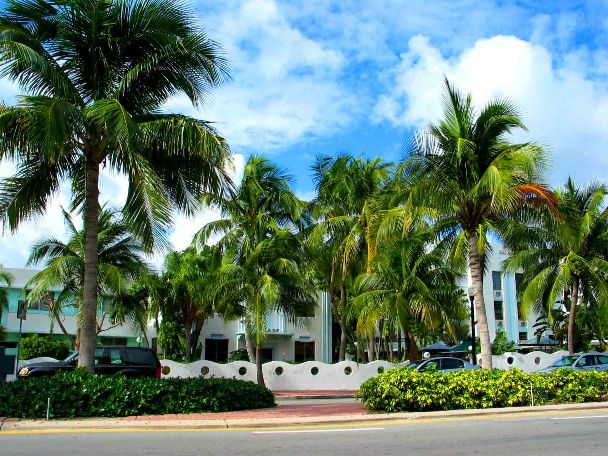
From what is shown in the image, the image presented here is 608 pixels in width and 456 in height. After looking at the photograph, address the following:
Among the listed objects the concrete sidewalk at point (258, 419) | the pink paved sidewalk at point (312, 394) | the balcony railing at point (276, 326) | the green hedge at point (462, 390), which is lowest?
the pink paved sidewalk at point (312, 394)

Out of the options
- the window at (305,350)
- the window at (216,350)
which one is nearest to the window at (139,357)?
the window at (216,350)

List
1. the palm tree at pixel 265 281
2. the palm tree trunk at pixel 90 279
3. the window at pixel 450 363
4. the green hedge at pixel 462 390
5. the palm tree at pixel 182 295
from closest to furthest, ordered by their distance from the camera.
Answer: the palm tree trunk at pixel 90 279, the green hedge at pixel 462 390, the palm tree at pixel 265 281, the window at pixel 450 363, the palm tree at pixel 182 295

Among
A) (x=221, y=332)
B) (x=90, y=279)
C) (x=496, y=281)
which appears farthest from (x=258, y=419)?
(x=496, y=281)

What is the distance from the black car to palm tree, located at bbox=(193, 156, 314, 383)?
16.2ft

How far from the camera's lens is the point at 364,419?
46.7 ft

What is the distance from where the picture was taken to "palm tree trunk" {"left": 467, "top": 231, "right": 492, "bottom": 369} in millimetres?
17703

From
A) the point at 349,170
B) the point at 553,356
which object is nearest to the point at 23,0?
the point at 349,170

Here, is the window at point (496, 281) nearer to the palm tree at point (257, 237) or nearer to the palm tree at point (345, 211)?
the palm tree at point (345, 211)

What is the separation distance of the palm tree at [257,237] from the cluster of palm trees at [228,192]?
0.06 m

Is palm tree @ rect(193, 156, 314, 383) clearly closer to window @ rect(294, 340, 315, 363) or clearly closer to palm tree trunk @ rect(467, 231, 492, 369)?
palm tree trunk @ rect(467, 231, 492, 369)

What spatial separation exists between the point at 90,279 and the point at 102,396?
2710 mm

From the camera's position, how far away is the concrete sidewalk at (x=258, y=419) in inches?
497

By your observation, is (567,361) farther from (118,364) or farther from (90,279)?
(90,279)

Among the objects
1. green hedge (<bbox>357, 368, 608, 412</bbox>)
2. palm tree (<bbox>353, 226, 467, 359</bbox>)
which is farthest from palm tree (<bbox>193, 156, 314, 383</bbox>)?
green hedge (<bbox>357, 368, 608, 412</bbox>)
